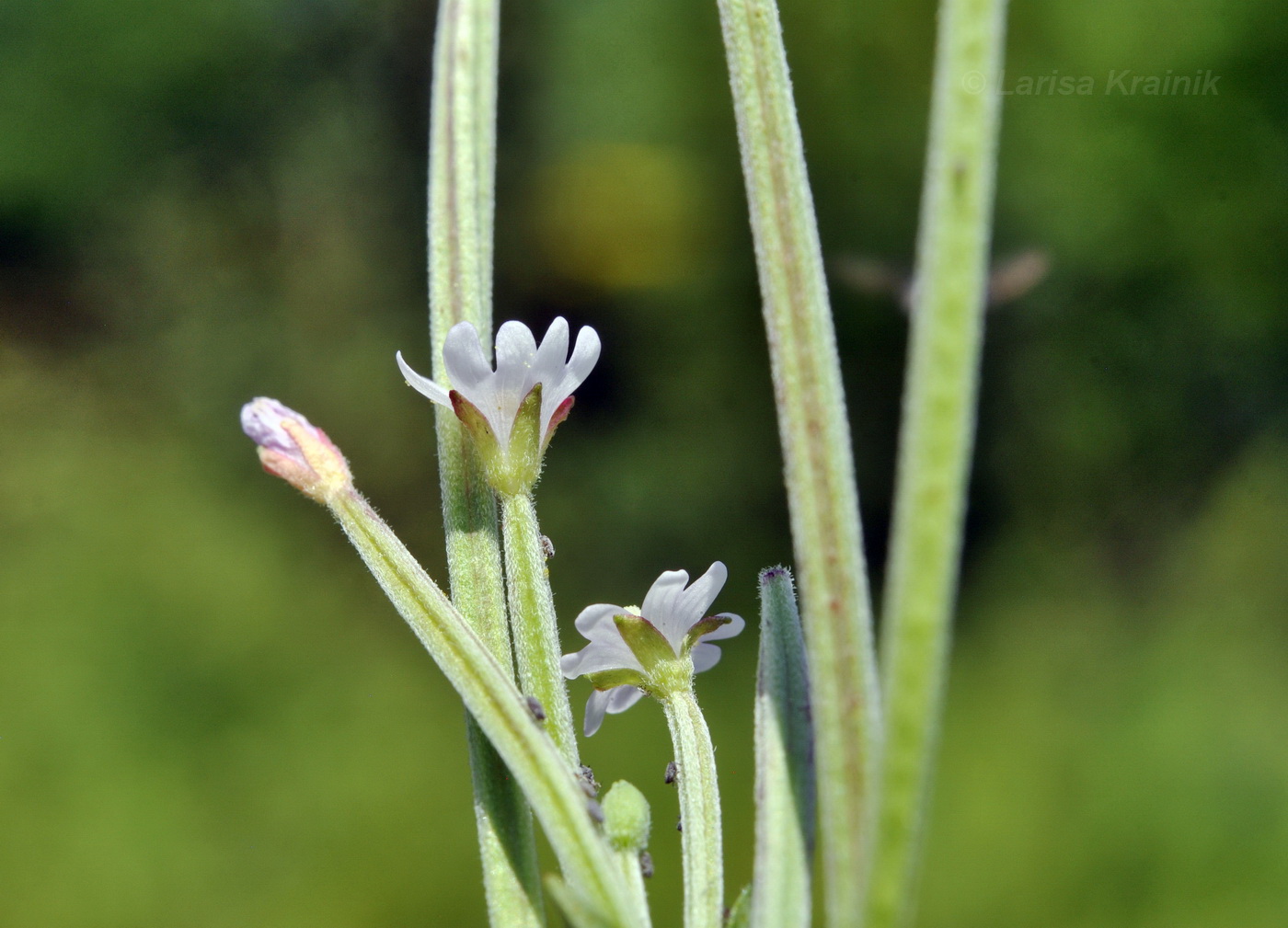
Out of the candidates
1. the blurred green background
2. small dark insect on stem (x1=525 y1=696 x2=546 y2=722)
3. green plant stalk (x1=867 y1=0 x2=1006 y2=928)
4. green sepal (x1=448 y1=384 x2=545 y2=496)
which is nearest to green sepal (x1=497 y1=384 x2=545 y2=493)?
green sepal (x1=448 y1=384 x2=545 y2=496)

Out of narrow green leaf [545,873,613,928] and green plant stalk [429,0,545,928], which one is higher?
green plant stalk [429,0,545,928]

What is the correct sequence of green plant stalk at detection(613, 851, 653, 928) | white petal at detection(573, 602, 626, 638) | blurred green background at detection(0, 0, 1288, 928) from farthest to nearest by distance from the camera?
blurred green background at detection(0, 0, 1288, 928) → white petal at detection(573, 602, 626, 638) → green plant stalk at detection(613, 851, 653, 928)

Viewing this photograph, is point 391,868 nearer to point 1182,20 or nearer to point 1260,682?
point 1260,682

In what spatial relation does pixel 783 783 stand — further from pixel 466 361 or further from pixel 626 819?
pixel 466 361

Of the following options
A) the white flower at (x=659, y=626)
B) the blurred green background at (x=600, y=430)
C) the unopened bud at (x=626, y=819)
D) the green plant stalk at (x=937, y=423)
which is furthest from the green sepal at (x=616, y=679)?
the blurred green background at (x=600, y=430)

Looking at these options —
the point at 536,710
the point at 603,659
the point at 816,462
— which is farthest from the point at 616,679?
the point at 816,462

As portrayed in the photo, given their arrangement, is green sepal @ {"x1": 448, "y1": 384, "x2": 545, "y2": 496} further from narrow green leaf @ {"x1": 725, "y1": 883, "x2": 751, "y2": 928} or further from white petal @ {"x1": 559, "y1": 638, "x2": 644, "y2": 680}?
narrow green leaf @ {"x1": 725, "y1": 883, "x2": 751, "y2": 928}
